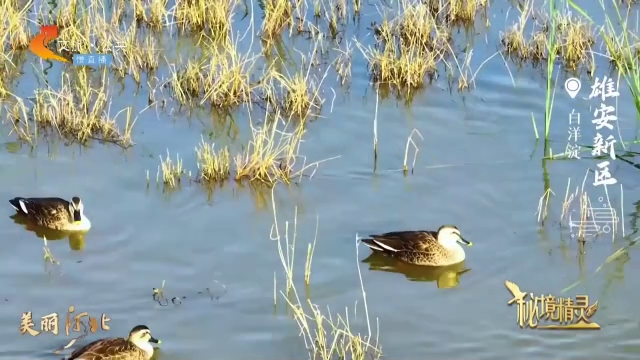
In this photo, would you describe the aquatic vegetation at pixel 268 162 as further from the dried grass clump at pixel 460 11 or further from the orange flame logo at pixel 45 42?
the dried grass clump at pixel 460 11

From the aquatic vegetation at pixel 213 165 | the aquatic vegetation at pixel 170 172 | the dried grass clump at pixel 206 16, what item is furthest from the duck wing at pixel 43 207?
the dried grass clump at pixel 206 16

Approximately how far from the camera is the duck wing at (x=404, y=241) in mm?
9203

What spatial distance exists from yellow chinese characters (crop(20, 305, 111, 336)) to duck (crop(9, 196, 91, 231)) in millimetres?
1279

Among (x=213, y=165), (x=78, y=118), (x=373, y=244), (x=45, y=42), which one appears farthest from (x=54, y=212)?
(x=45, y=42)

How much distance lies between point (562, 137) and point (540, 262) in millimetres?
2350

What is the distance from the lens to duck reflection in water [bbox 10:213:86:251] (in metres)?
9.42

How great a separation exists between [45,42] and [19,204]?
3.87m

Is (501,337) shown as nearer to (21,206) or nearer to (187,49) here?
(21,206)

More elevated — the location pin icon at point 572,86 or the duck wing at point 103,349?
the location pin icon at point 572,86

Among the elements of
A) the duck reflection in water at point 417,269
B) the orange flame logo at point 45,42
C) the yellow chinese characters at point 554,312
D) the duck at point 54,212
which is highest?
the orange flame logo at point 45,42

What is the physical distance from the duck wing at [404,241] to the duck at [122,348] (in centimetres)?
205

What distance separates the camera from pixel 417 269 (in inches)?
369

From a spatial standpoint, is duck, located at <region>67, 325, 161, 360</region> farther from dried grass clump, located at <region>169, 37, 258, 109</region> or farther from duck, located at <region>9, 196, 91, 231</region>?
dried grass clump, located at <region>169, 37, 258, 109</region>

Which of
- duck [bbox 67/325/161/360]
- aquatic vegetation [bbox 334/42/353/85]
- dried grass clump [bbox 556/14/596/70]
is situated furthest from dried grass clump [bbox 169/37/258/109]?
duck [bbox 67/325/161/360]
